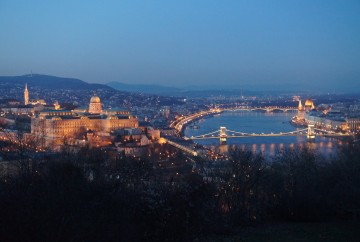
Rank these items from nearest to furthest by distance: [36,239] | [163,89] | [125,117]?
[36,239], [125,117], [163,89]

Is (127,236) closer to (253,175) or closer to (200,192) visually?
(200,192)

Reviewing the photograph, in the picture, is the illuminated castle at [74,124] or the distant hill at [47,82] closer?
the illuminated castle at [74,124]

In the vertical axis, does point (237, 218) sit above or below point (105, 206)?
below

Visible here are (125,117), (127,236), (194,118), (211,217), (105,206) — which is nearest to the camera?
(127,236)

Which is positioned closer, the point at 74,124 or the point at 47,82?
the point at 74,124

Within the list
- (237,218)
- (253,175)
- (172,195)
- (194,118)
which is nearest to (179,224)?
A: (172,195)

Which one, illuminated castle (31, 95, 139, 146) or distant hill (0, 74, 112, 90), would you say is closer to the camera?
illuminated castle (31, 95, 139, 146)

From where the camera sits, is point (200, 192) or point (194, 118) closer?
point (200, 192)

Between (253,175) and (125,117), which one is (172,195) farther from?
(125,117)
